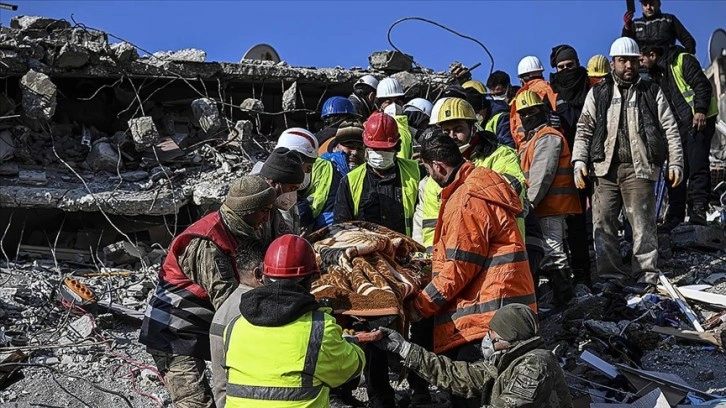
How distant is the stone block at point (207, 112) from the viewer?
916 cm

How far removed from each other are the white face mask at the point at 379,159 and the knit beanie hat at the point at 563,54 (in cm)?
322

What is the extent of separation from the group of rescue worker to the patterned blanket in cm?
20

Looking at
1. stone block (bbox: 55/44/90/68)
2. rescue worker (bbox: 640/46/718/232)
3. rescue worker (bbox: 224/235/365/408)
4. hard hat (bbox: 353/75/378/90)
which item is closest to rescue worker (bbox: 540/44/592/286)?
rescue worker (bbox: 640/46/718/232)

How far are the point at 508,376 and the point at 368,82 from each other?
589 centimetres

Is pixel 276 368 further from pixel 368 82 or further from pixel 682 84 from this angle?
pixel 682 84

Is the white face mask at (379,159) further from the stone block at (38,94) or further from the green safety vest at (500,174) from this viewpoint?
the stone block at (38,94)

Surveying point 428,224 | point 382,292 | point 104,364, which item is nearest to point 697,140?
point 428,224

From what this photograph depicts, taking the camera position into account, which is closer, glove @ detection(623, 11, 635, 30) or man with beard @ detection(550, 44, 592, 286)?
man with beard @ detection(550, 44, 592, 286)

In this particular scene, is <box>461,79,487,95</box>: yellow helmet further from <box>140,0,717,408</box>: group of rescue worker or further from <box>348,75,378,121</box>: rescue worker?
<box>348,75,378,121</box>: rescue worker

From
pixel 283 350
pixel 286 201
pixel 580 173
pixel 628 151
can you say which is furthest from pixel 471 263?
pixel 628 151

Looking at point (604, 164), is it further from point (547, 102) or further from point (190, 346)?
point (190, 346)

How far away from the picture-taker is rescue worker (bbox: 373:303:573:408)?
3977mm

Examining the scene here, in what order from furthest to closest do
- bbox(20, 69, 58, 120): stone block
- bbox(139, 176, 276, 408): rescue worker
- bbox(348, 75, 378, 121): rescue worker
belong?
bbox(348, 75, 378, 121): rescue worker → bbox(20, 69, 58, 120): stone block → bbox(139, 176, 276, 408): rescue worker

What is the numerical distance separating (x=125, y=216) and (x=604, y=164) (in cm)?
474
